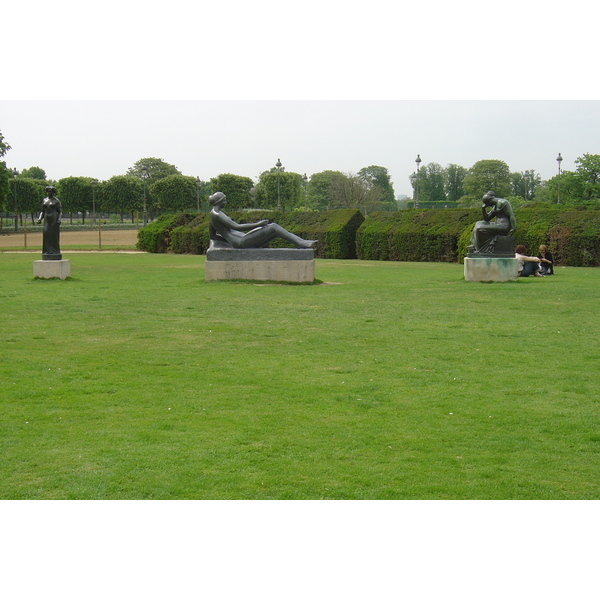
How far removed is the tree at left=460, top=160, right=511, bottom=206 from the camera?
3403 inches

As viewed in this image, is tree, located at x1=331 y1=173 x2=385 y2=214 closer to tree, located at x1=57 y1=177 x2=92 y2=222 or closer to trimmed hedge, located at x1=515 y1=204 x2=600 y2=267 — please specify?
tree, located at x1=57 y1=177 x2=92 y2=222

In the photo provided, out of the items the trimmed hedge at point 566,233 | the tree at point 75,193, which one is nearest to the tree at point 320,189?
the tree at point 75,193

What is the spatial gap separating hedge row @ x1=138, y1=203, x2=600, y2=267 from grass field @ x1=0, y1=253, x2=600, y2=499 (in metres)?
13.8

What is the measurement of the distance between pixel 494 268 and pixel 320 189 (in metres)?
86.5

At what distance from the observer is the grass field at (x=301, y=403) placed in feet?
14.8

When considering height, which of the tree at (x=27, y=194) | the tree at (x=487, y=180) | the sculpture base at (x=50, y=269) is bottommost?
the sculpture base at (x=50, y=269)

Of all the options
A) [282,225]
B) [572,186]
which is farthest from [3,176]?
[572,186]

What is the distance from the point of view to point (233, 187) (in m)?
86.7

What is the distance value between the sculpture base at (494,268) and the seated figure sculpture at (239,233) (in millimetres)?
3878

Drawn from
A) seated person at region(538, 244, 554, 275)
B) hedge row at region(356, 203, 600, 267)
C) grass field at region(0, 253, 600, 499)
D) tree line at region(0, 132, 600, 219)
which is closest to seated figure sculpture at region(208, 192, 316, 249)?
grass field at region(0, 253, 600, 499)

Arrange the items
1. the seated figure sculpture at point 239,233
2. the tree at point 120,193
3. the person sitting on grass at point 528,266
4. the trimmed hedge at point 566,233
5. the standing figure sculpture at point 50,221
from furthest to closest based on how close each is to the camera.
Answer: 1. the tree at point 120,193
2. the trimmed hedge at point 566,233
3. the person sitting on grass at point 528,266
4. the standing figure sculpture at point 50,221
5. the seated figure sculpture at point 239,233

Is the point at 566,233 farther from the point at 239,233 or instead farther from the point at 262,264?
the point at 239,233

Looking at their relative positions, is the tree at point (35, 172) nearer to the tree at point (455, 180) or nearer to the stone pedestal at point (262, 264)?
the tree at point (455, 180)
